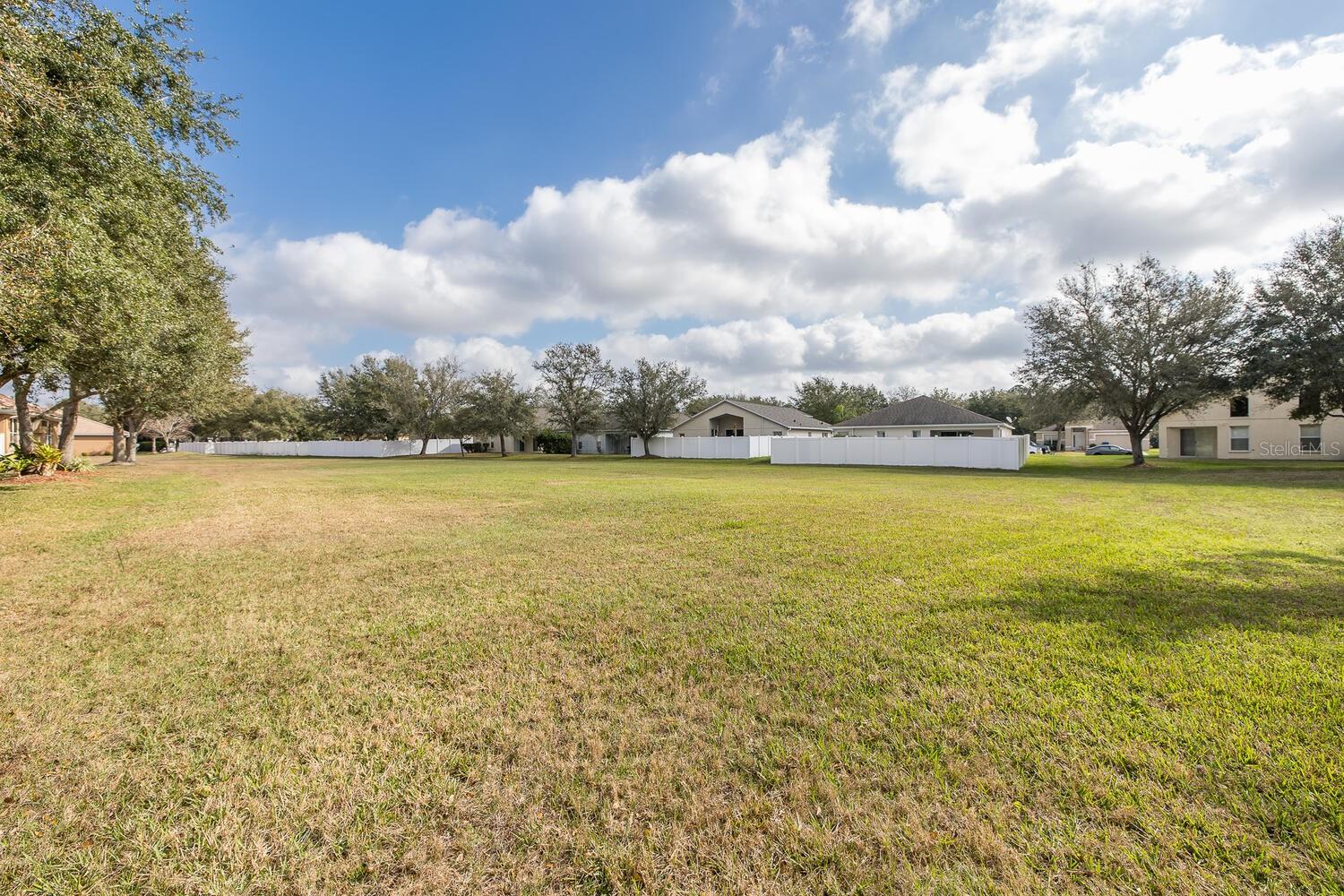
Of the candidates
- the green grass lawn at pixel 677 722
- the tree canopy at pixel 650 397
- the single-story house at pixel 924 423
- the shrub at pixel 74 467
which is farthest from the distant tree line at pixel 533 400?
the green grass lawn at pixel 677 722

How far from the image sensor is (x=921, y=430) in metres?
35.4

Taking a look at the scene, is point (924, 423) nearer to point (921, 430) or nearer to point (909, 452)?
point (921, 430)

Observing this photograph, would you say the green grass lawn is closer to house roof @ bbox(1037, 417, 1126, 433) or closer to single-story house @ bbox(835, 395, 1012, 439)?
single-story house @ bbox(835, 395, 1012, 439)

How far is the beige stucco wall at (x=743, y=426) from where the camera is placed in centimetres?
4169

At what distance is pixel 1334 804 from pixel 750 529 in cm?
639

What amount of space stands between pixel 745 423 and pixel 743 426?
35cm

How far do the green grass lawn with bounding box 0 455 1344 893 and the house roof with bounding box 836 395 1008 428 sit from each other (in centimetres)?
3017

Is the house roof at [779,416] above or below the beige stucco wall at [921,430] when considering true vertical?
above

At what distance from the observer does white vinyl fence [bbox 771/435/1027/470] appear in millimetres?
24766

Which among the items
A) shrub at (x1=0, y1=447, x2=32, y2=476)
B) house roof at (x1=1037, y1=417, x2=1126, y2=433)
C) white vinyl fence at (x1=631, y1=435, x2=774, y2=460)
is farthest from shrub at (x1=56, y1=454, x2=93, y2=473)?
house roof at (x1=1037, y1=417, x2=1126, y2=433)

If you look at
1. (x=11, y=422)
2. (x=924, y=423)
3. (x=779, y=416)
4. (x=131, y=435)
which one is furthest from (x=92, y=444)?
(x=924, y=423)

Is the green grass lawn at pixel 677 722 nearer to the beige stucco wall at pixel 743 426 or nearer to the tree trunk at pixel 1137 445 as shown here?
the tree trunk at pixel 1137 445

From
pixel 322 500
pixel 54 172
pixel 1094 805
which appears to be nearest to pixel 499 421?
pixel 322 500

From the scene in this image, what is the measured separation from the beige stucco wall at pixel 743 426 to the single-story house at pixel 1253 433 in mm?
23210
